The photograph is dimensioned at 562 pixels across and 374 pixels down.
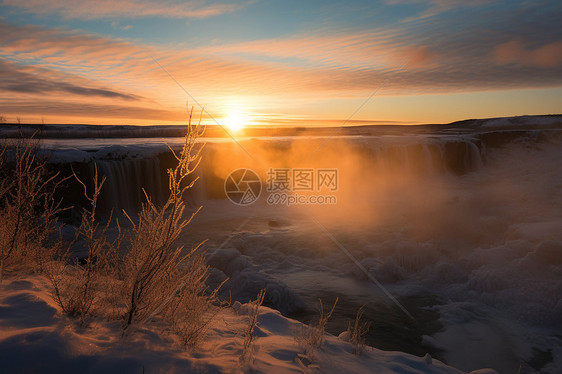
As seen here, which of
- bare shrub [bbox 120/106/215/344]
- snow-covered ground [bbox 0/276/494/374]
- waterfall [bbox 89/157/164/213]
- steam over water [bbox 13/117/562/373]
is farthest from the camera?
waterfall [bbox 89/157/164/213]

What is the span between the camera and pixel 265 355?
3186mm

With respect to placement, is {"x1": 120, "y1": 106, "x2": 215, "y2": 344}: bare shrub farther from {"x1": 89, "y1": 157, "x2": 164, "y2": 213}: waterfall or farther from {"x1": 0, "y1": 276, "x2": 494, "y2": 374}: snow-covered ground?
{"x1": 89, "y1": 157, "x2": 164, "y2": 213}: waterfall

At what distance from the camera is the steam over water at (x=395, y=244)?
6086 millimetres

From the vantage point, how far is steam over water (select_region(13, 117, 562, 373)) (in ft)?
20.0

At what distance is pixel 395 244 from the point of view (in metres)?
10.1

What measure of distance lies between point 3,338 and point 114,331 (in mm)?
738

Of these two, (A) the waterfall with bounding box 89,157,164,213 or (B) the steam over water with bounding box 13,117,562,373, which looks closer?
(B) the steam over water with bounding box 13,117,562,373

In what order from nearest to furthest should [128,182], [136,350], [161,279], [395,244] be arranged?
[136,350] < [161,279] < [395,244] < [128,182]

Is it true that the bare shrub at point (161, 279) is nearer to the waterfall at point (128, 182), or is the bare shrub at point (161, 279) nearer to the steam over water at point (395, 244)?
the steam over water at point (395, 244)

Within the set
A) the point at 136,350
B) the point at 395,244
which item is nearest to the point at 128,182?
the point at 395,244

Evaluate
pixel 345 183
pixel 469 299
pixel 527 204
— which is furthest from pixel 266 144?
pixel 469 299

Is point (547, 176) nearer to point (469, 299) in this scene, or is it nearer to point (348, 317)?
point (469, 299)

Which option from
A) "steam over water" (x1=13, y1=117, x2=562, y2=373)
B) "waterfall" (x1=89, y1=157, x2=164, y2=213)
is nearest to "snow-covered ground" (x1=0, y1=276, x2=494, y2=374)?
"steam over water" (x1=13, y1=117, x2=562, y2=373)

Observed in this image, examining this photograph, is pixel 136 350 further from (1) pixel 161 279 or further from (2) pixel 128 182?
(2) pixel 128 182
